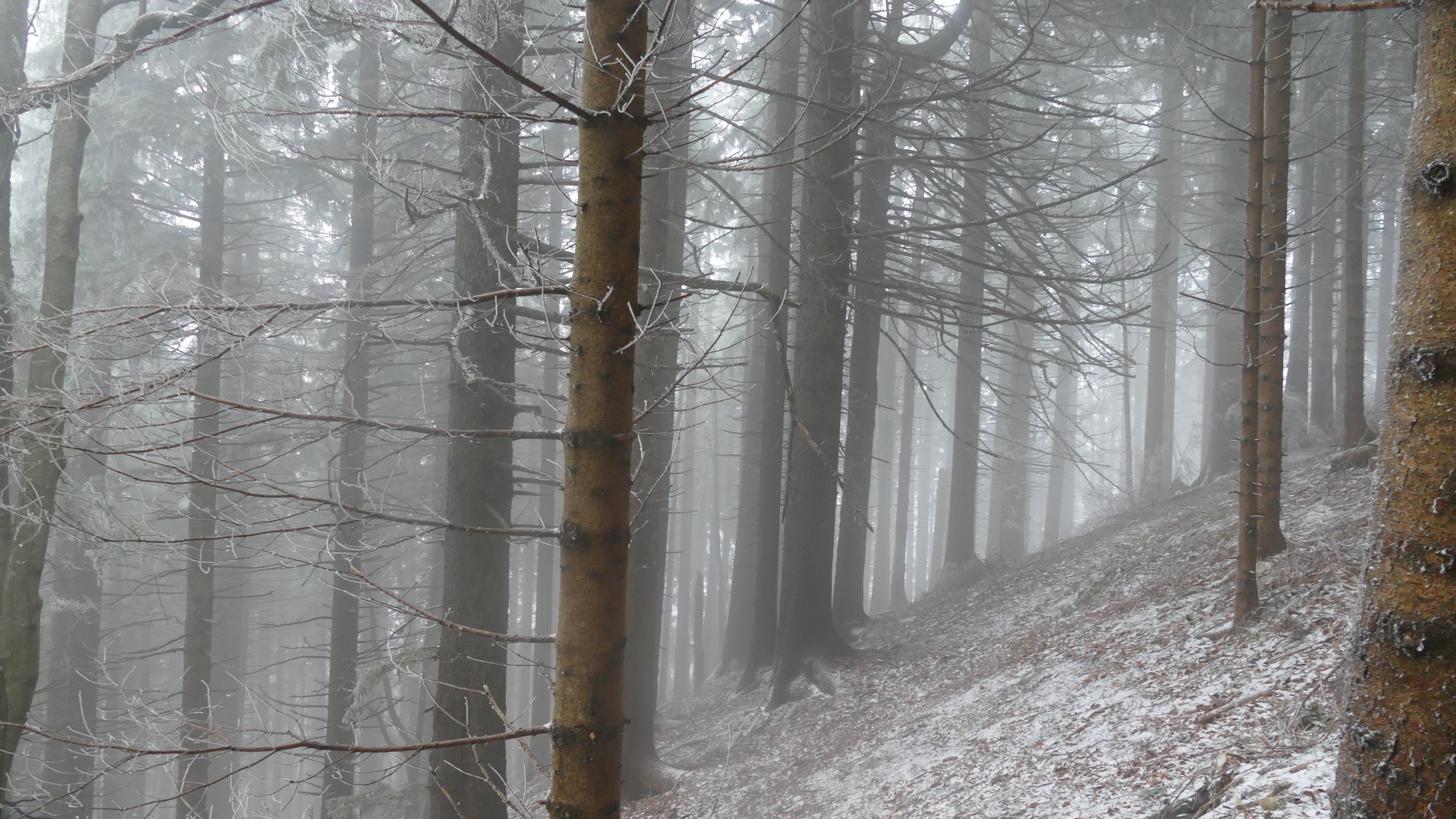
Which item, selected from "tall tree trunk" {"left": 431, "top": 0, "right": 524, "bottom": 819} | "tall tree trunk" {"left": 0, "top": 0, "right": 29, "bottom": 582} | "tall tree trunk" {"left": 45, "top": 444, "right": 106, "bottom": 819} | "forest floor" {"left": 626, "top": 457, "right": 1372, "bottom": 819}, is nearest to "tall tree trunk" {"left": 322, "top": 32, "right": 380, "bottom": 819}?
"tall tree trunk" {"left": 0, "top": 0, "right": 29, "bottom": 582}

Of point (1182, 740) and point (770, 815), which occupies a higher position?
point (1182, 740)

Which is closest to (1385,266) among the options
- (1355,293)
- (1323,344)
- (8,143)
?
(1323,344)

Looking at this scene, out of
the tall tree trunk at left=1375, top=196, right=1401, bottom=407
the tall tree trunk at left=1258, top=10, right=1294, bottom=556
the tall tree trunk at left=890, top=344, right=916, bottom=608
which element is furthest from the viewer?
the tall tree trunk at left=1375, top=196, right=1401, bottom=407

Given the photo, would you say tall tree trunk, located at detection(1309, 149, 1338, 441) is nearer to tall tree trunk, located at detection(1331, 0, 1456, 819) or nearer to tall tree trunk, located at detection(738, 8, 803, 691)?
tall tree trunk, located at detection(738, 8, 803, 691)

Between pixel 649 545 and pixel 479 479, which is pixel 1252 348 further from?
pixel 479 479

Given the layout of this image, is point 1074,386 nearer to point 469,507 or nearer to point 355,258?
point 355,258

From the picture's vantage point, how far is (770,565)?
1110 centimetres

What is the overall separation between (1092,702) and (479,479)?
535 centimetres

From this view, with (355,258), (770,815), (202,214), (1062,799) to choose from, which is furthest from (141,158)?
(1062,799)

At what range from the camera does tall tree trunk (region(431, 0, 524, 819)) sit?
20.0 ft

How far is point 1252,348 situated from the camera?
18.7 ft

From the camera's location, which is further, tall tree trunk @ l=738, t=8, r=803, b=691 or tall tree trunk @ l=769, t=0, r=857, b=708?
tall tree trunk @ l=738, t=8, r=803, b=691

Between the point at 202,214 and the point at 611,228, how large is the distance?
15.2 meters

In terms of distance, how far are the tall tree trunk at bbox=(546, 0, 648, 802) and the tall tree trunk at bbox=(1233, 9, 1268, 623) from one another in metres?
5.14
